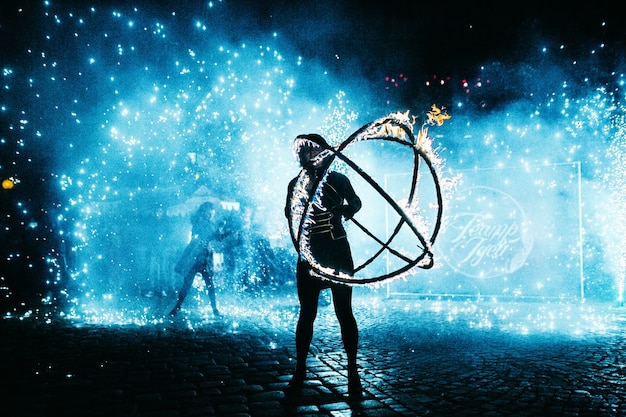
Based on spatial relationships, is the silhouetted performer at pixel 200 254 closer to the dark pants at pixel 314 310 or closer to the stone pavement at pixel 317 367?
the stone pavement at pixel 317 367

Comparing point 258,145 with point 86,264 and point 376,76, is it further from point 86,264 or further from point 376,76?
point 86,264

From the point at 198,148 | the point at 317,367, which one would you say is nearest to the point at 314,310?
the point at 317,367

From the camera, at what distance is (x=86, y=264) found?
11070mm

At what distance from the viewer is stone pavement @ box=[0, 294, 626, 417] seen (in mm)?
3377

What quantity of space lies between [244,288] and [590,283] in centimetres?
896

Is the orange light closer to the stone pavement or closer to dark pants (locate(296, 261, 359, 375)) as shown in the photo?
the stone pavement

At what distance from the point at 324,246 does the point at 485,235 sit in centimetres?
765

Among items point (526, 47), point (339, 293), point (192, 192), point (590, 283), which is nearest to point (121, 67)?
point (192, 192)

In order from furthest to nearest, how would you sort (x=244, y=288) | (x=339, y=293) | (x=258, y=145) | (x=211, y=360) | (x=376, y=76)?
(x=376, y=76), (x=258, y=145), (x=244, y=288), (x=211, y=360), (x=339, y=293)

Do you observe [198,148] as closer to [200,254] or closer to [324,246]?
[200,254]

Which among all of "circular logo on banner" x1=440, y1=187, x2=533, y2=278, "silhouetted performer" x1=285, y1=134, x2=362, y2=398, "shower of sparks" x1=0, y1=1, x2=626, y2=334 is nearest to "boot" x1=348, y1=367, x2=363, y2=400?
"silhouetted performer" x1=285, y1=134, x2=362, y2=398

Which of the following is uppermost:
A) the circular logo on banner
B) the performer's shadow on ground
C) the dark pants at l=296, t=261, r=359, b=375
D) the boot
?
the circular logo on banner

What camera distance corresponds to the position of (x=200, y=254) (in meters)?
8.48

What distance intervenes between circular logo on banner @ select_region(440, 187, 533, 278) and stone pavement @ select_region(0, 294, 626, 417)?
239cm
